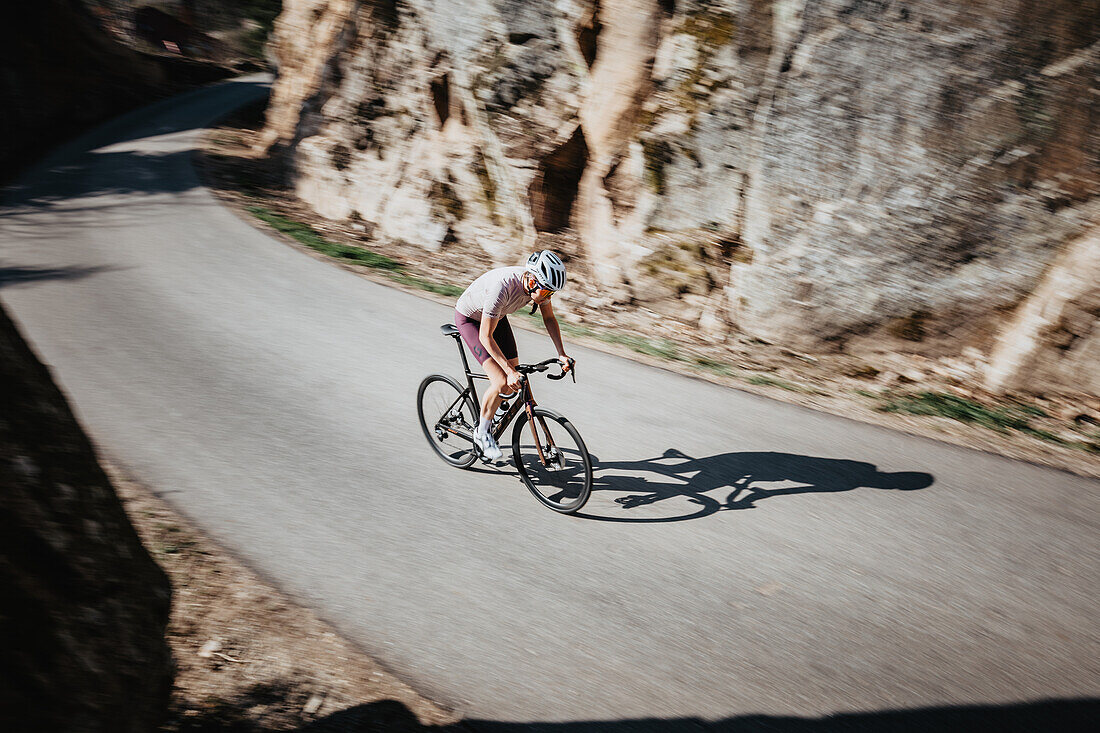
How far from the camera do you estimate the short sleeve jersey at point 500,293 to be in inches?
217

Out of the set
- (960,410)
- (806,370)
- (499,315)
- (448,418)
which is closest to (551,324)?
(499,315)

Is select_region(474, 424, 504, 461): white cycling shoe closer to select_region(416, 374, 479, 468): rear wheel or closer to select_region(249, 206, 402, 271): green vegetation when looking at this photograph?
select_region(416, 374, 479, 468): rear wheel

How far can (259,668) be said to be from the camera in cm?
401

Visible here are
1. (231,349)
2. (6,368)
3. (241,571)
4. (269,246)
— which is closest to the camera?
(6,368)

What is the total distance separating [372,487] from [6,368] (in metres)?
3.42

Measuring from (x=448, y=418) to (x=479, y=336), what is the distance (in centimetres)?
118

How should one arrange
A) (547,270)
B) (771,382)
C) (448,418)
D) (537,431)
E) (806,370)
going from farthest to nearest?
(806,370), (771,382), (448,418), (537,431), (547,270)

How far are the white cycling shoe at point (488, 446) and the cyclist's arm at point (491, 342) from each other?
74 centimetres

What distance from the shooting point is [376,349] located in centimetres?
870

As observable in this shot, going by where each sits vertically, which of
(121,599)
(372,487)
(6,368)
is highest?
(6,368)

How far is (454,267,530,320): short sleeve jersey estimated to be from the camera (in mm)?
5504

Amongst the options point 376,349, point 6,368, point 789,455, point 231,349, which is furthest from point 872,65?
point 6,368

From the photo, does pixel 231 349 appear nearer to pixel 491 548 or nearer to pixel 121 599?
pixel 491 548

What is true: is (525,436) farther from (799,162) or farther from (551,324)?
(799,162)
